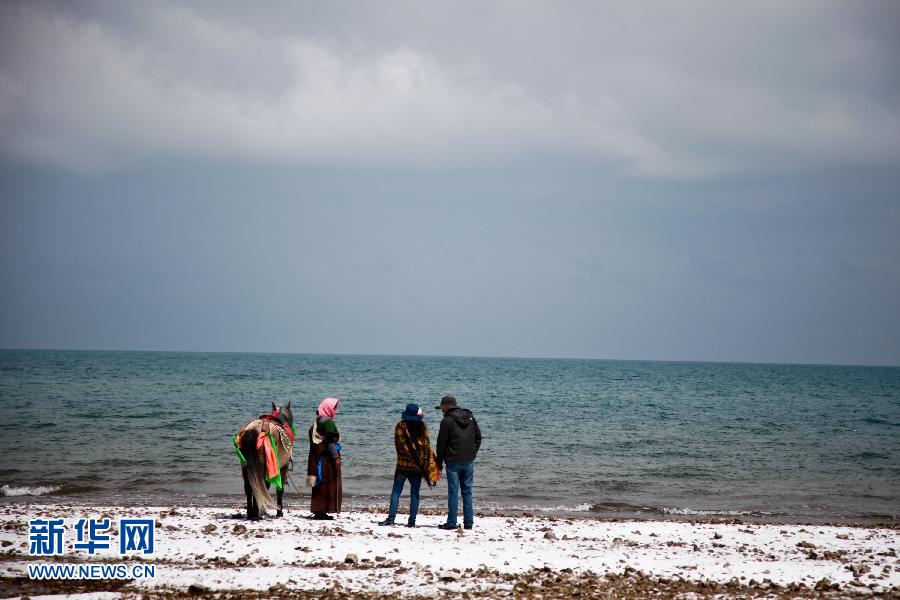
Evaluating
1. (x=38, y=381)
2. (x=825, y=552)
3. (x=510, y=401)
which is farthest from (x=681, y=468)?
(x=38, y=381)

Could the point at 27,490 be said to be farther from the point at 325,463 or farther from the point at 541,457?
the point at 541,457

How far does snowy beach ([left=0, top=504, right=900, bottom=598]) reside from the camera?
8148 mm

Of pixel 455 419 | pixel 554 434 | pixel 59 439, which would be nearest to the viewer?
pixel 455 419

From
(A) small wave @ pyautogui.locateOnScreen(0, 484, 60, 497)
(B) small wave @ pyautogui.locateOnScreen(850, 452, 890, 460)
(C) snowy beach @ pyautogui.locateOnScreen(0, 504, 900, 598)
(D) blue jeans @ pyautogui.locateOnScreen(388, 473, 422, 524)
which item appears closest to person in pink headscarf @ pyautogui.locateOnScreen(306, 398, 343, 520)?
(C) snowy beach @ pyautogui.locateOnScreen(0, 504, 900, 598)

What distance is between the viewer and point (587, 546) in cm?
1086

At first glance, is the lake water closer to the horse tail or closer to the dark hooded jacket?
the horse tail

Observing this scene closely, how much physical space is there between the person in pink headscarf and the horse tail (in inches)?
29.4

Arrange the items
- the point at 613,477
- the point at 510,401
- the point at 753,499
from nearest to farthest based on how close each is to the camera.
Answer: the point at 753,499 < the point at 613,477 < the point at 510,401

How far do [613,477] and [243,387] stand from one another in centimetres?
4582

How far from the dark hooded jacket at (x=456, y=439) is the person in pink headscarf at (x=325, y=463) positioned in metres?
1.80

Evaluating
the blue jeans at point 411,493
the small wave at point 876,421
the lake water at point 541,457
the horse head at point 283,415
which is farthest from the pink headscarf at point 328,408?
the small wave at point 876,421

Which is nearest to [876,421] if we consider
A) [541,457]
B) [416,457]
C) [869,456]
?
[869,456]

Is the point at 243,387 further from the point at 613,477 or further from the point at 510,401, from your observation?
the point at 613,477

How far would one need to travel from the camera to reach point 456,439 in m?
11.6
